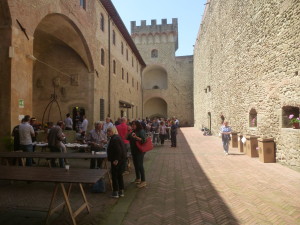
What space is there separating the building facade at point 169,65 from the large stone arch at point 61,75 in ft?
71.1

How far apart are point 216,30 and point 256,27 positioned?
772cm

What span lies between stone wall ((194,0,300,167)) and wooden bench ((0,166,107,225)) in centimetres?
652

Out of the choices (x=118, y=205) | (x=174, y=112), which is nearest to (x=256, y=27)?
(x=118, y=205)

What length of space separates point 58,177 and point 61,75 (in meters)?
11.2

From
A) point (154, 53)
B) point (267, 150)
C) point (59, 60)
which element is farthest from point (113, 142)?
point (154, 53)

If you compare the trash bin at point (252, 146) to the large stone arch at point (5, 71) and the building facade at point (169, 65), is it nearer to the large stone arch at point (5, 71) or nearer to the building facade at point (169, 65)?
the large stone arch at point (5, 71)

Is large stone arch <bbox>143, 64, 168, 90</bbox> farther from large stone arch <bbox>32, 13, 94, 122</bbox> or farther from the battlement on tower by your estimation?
large stone arch <bbox>32, 13, 94, 122</bbox>

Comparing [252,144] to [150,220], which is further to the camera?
[252,144]

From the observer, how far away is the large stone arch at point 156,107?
37.5 m

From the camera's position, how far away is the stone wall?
7.41 meters

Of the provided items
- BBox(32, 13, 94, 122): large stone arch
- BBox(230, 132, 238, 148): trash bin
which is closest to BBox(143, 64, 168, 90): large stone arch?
BBox(32, 13, 94, 122): large stone arch

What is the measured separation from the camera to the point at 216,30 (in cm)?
1709

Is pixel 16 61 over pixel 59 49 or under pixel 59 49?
under

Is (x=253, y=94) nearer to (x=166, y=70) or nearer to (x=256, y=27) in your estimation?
(x=256, y=27)
